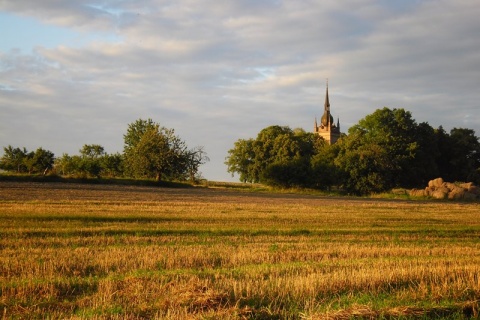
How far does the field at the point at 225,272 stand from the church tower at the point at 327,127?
16383cm

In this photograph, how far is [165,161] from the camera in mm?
77312

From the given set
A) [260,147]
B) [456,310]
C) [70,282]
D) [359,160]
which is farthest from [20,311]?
[260,147]

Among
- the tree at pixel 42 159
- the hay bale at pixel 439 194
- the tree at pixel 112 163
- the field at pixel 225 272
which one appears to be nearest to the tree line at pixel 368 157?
the hay bale at pixel 439 194

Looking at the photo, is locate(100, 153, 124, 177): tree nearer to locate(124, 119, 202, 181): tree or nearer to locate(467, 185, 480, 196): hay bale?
locate(124, 119, 202, 181): tree

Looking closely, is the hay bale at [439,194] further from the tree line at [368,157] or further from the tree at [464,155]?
the tree at [464,155]

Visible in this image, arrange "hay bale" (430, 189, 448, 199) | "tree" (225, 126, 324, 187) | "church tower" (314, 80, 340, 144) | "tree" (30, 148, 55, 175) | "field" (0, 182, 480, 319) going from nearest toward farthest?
"field" (0, 182, 480, 319), "hay bale" (430, 189, 448, 199), "tree" (30, 148, 55, 175), "tree" (225, 126, 324, 187), "church tower" (314, 80, 340, 144)

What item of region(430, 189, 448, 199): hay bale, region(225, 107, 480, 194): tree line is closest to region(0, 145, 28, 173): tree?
region(225, 107, 480, 194): tree line

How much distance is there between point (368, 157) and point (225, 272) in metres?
66.0

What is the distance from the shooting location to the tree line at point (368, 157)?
7412cm

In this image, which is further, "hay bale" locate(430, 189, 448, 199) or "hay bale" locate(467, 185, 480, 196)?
"hay bale" locate(430, 189, 448, 199)

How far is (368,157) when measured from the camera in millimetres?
74312

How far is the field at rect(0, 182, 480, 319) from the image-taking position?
27.0 ft

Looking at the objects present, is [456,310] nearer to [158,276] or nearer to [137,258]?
[158,276]

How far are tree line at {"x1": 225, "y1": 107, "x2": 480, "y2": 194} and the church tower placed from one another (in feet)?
214
